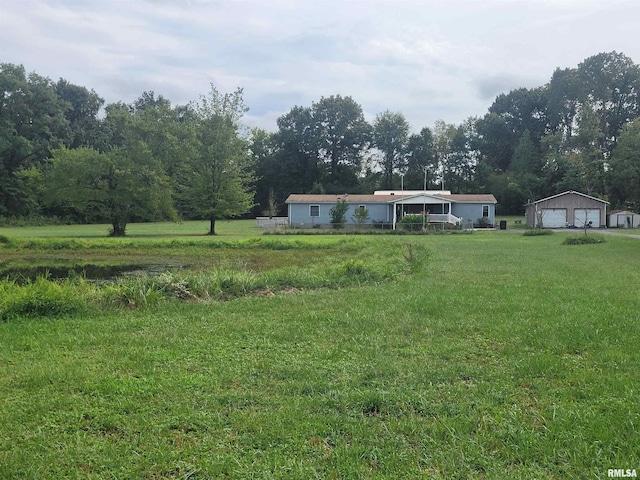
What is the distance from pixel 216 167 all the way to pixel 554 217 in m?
29.8

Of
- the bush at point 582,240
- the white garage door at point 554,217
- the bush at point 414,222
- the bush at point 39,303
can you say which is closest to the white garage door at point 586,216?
the white garage door at point 554,217

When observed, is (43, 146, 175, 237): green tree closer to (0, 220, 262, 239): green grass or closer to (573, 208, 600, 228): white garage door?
Answer: (0, 220, 262, 239): green grass

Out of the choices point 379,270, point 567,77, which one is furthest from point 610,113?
point 379,270

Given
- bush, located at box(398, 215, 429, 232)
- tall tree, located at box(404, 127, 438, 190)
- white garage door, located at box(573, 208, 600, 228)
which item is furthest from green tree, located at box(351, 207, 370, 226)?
tall tree, located at box(404, 127, 438, 190)

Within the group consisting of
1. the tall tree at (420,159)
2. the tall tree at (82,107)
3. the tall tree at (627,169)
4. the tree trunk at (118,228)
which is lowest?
the tree trunk at (118,228)

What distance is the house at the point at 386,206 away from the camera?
41719 millimetres

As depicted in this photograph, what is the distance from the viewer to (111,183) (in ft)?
105

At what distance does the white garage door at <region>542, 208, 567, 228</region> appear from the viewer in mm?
42406

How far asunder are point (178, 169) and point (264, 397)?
3580cm

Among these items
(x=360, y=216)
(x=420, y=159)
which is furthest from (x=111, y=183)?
(x=420, y=159)

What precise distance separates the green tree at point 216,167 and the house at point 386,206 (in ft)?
20.4

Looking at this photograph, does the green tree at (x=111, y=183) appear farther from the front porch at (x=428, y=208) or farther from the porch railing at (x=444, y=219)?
the porch railing at (x=444, y=219)

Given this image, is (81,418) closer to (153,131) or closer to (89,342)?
(89,342)

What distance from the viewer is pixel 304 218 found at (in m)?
42.3
